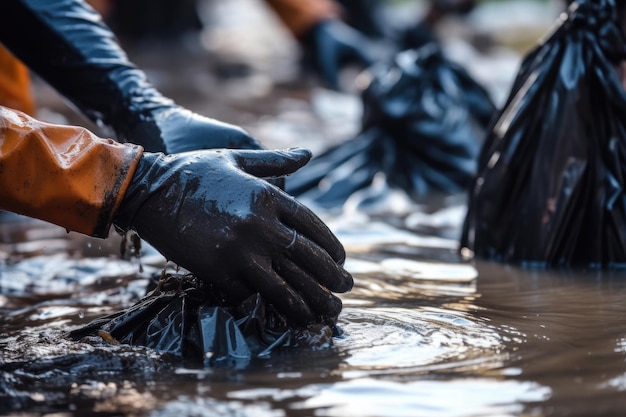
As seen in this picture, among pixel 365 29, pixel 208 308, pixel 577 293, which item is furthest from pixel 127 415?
pixel 365 29

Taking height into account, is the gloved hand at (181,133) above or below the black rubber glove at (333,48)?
below

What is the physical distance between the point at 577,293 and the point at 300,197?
171 cm

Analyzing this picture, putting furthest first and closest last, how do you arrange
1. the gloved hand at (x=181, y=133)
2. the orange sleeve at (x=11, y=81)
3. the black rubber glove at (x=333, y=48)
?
the black rubber glove at (x=333, y=48)
the orange sleeve at (x=11, y=81)
the gloved hand at (x=181, y=133)

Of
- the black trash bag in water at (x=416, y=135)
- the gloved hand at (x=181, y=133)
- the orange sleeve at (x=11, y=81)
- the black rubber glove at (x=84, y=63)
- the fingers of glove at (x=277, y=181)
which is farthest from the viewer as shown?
the black trash bag in water at (x=416, y=135)

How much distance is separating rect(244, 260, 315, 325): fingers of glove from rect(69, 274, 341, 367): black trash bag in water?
0.02m

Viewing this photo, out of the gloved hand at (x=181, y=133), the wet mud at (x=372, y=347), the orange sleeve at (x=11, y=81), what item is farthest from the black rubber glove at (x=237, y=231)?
the orange sleeve at (x=11, y=81)

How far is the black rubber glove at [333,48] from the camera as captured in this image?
6.76 m

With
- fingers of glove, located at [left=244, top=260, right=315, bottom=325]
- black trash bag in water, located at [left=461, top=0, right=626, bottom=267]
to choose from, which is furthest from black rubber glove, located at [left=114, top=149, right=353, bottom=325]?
black trash bag in water, located at [left=461, top=0, right=626, bottom=267]

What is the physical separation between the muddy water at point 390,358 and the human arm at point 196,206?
6.4 inches

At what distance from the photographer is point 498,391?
5.64ft

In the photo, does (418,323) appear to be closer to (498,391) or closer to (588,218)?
(498,391)

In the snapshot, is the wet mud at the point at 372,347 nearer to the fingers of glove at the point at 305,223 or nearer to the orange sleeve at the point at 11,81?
the fingers of glove at the point at 305,223

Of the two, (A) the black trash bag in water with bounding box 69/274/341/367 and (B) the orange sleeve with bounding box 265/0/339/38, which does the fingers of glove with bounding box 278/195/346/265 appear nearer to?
(A) the black trash bag in water with bounding box 69/274/341/367

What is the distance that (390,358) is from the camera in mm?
1950
